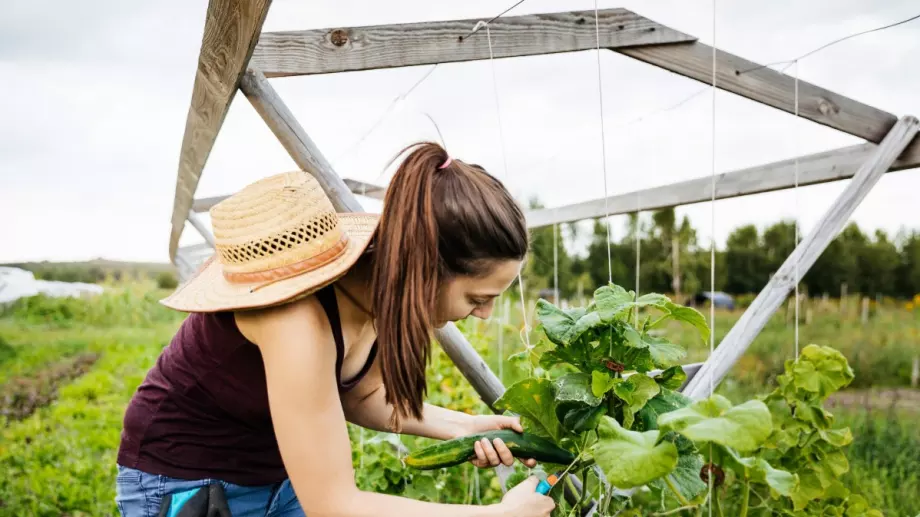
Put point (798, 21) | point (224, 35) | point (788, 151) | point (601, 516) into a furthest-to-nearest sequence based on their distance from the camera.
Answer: point (788, 151) < point (798, 21) < point (224, 35) < point (601, 516)

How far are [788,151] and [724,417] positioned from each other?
256 centimetres

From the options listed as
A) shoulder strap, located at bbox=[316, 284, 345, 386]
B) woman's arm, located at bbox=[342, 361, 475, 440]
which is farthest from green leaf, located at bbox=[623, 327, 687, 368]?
woman's arm, located at bbox=[342, 361, 475, 440]

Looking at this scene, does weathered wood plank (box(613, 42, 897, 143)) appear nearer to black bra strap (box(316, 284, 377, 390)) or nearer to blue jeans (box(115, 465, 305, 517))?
black bra strap (box(316, 284, 377, 390))

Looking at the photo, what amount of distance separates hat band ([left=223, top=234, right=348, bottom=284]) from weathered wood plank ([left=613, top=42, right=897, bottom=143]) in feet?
5.15

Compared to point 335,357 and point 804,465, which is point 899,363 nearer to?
point 804,465

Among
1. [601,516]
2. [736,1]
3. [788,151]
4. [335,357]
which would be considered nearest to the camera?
[335,357]

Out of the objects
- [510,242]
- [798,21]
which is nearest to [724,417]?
[510,242]

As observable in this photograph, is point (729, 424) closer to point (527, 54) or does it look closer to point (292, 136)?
point (292, 136)

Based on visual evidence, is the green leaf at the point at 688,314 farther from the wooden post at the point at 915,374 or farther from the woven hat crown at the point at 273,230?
the wooden post at the point at 915,374

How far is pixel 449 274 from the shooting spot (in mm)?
1371

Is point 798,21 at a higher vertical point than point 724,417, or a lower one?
higher

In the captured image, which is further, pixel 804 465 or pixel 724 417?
pixel 804 465

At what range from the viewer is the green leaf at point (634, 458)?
3.09 ft

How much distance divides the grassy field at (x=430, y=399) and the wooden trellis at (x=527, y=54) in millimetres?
887
